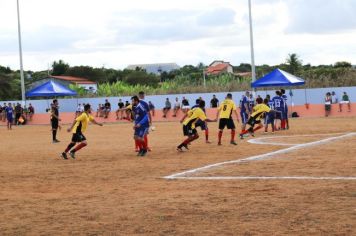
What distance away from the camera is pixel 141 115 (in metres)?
19.4

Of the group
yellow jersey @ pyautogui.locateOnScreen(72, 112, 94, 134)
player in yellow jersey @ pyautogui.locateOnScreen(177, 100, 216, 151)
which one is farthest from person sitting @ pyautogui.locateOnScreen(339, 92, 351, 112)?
yellow jersey @ pyautogui.locateOnScreen(72, 112, 94, 134)

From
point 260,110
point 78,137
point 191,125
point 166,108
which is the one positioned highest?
point 166,108

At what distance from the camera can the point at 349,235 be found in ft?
26.6

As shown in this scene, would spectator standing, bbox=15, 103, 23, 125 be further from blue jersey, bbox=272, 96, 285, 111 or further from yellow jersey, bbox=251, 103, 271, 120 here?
yellow jersey, bbox=251, 103, 271, 120

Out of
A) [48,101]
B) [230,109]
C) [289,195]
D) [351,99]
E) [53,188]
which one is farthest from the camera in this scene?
[48,101]

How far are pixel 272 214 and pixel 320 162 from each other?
20.9 ft

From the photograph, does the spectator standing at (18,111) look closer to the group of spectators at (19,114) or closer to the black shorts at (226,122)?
the group of spectators at (19,114)

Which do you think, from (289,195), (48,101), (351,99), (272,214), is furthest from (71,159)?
(48,101)

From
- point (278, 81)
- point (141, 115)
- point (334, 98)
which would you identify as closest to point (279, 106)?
point (278, 81)

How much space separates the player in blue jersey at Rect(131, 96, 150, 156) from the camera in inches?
760

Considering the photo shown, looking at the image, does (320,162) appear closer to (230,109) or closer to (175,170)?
(175,170)

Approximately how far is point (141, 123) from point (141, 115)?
0.24m

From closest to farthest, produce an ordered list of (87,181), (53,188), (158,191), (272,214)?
(272,214) < (158,191) < (53,188) < (87,181)

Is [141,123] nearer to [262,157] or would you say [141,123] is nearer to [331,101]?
[262,157]
